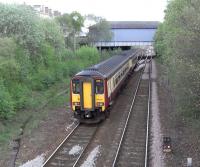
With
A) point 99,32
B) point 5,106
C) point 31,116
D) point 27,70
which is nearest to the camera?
point 5,106

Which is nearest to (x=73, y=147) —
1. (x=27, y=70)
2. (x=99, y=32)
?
(x=27, y=70)

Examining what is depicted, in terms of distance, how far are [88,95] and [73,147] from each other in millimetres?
4218

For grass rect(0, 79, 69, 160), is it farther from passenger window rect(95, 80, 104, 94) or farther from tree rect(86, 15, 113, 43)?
tree rect(86, 15, 113, 43)

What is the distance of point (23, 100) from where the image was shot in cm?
2319

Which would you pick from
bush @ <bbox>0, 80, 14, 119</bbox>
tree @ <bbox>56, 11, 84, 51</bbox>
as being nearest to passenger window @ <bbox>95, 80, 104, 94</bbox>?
bush @ <bbox>0, 80, 14, 119</bbox>

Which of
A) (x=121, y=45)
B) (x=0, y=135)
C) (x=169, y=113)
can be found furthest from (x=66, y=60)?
(x=121, y=45)

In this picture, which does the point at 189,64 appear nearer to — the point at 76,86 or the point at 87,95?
the point at 87,95

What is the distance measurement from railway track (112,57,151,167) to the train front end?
1.89 metres

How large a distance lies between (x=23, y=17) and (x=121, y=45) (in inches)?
2239

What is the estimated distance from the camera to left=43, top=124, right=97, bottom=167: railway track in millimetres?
14410

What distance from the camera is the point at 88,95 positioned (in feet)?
65.2

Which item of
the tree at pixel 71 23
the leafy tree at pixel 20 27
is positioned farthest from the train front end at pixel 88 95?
the tree at pixel 71 23

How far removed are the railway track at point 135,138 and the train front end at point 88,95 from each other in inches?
74.3

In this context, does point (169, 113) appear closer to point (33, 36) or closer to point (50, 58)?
point (33, 36)
